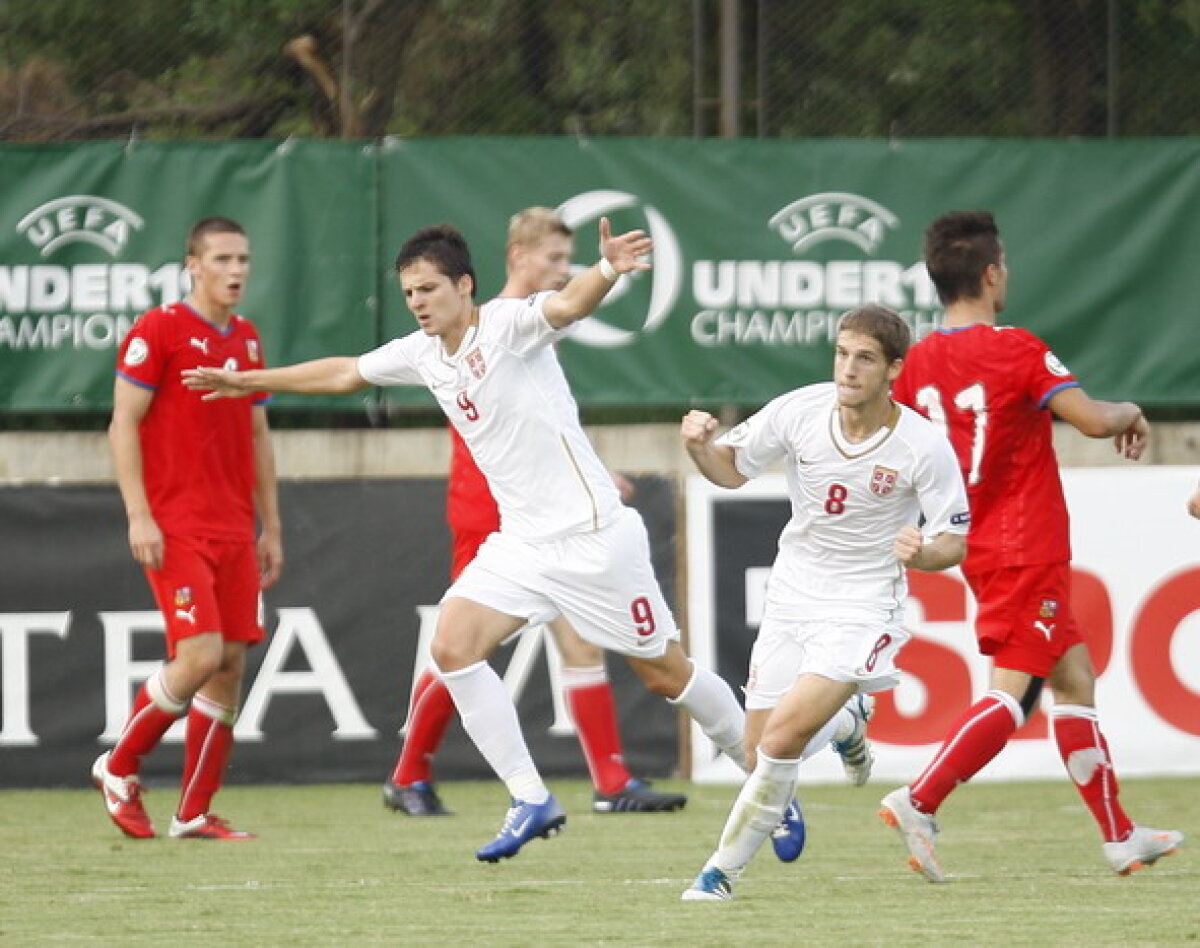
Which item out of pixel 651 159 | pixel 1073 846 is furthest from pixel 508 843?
pixel 651 159

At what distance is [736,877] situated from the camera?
279 inches

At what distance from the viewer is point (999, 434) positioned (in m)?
7.56

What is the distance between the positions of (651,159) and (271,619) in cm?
301

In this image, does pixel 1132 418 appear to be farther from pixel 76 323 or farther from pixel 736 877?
pixel 76 323

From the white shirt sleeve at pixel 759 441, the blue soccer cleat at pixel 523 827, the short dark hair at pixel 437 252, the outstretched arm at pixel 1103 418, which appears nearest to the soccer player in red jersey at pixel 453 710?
Result: the short dark hair at pixel 437 252

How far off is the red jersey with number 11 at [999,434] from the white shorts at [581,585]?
1.03 metres

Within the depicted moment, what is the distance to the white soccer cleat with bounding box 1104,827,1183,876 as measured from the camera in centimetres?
740

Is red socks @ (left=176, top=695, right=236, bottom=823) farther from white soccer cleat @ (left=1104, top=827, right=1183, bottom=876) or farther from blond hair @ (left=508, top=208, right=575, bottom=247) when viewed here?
white soccer cleat @ (left=1104, top=827, right=1183, bottom=876)

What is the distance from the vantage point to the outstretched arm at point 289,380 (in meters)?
7.99

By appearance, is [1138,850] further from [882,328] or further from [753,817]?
[882,328]

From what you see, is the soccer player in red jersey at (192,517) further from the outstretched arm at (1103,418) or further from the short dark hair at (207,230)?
the outstretched arm at (1103,418)

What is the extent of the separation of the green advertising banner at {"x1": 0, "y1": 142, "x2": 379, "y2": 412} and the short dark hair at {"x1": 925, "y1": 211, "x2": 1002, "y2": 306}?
5001 mm

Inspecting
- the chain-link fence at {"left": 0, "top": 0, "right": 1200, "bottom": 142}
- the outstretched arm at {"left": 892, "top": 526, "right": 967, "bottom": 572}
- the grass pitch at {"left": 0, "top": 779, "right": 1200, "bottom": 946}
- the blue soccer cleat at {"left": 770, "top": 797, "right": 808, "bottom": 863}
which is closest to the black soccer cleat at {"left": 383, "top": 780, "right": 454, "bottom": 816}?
the grass pitch at {"left": 0, "top": 779, "right": 1200, "bottom": 946}

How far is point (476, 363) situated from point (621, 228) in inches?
180
